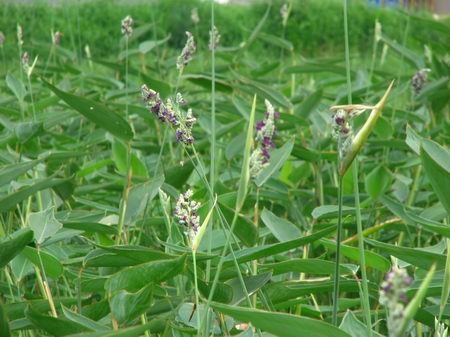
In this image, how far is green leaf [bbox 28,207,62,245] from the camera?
2.48 ft

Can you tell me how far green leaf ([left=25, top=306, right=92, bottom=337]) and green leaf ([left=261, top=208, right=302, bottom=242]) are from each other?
0.29m

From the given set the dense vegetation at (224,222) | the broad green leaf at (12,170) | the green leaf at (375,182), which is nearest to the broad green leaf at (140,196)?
the dense vegetation at (224,222)

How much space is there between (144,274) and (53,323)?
79 mm

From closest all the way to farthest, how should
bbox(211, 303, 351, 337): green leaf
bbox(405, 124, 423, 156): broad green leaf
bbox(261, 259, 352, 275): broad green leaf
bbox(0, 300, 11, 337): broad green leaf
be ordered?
1. bbox(211, 303, 351, 337): green leaf
2. bbox(0, 300, 11, 337): broad green leaf
3. bbox(261, 259, 352, 275): broad green leaf
4. bbox(405, 124, 423, 156): broad green leaf

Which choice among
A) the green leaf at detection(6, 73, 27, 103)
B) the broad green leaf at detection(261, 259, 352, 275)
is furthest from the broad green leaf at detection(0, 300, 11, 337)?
the green leaf at detection(6, 73, 27, 103)

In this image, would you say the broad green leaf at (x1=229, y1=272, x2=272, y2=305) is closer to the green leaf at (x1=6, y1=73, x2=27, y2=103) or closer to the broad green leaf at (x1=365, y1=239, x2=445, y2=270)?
the broad green leaf at (x1=365, y1=239, x2=445, y2=270)

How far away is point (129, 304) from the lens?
0.61 metres

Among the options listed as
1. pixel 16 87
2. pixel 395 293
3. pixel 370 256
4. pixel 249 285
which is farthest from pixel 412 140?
pixel 16 87

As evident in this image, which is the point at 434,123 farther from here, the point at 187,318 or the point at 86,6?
the point at 86,6

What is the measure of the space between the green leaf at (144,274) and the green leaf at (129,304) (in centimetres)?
1

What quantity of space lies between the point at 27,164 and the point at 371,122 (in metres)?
0.47

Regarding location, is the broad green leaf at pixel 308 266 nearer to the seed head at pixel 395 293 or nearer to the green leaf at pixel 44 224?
the green leaf at pixel 44 224

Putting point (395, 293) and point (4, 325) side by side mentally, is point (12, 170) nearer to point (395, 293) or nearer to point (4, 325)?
point (4, 325)

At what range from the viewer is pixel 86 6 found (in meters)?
7.25
